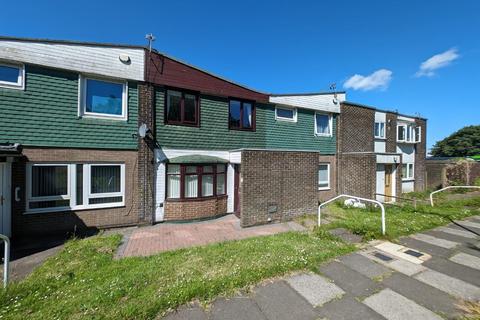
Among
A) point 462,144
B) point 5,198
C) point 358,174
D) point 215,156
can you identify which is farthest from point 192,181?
point 462,144

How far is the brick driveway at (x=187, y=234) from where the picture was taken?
6.30 meters

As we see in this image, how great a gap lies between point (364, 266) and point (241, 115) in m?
7.84

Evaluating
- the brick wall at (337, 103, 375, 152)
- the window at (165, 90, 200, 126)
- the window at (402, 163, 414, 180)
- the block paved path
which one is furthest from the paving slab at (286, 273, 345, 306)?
the window at (402, 163, 414, 180)

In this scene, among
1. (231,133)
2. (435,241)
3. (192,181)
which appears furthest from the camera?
(231,133)

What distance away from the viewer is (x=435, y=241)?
6.13m

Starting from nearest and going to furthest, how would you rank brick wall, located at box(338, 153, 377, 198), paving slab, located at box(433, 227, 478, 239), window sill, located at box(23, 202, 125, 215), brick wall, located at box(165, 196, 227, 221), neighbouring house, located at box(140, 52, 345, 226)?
paving slab, located at box(433, 227, 478, 239) < window sill, located at box(23, 202, 125, 215) < neighbouring house, located at box(140, 52, 345, 226) < brick wall, located at box(165, 196, 227, 221) < brick wall, located at box(338, 153, 377, 198)

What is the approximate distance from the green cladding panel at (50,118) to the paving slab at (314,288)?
24.0 ft

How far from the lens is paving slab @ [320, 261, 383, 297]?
12.7 feet

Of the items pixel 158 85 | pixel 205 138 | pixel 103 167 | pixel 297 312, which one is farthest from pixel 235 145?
pixel 297 312

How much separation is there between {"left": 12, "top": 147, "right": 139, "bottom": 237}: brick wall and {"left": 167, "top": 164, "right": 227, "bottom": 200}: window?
1329mm

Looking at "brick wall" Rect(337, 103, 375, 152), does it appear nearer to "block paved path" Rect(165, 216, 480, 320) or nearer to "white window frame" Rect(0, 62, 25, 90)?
"block paved path" Rect(165, 216, 480, 320)

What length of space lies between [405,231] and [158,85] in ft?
32.5

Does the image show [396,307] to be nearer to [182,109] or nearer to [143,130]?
[143,130]

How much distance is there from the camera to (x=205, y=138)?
9.70m
